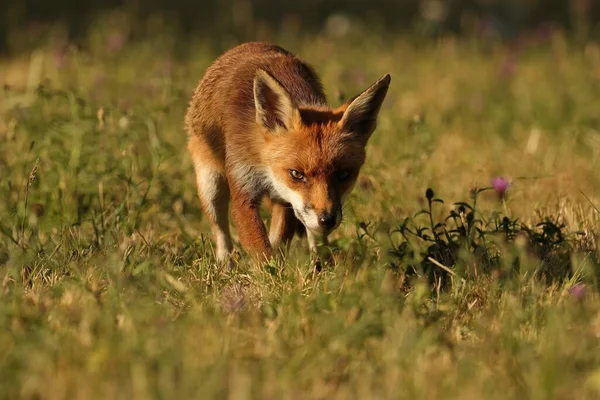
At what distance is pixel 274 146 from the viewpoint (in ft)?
16.5

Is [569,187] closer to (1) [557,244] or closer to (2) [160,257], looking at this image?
(1) [557,244]

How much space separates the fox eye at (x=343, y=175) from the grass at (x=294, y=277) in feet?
1.14

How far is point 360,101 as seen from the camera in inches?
192

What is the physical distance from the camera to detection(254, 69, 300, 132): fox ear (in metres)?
4.86

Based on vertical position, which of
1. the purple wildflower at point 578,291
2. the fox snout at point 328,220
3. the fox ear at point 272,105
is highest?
the fox ear at point 272,105

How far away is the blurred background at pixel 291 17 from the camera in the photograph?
38.0 feet

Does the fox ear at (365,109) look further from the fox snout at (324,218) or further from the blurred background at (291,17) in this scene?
the blurred background at (291,17)

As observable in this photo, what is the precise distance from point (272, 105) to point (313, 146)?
0.37 meters

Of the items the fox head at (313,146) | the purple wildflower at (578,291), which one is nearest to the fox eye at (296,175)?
the fox head at (313,146)

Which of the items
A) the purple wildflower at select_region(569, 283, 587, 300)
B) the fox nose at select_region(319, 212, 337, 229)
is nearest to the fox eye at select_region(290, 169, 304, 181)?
the fox nose at select_region(319, 212, 337, 229)

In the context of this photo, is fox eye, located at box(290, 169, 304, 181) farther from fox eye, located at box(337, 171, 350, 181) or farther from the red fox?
fox eye, located at box(337, 171, 350, 181)

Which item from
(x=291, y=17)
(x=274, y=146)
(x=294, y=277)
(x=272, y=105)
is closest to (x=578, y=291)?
(x=294, y=277)

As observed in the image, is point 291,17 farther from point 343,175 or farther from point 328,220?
point 328,220

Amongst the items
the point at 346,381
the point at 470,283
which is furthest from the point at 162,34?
the point at 346,381
